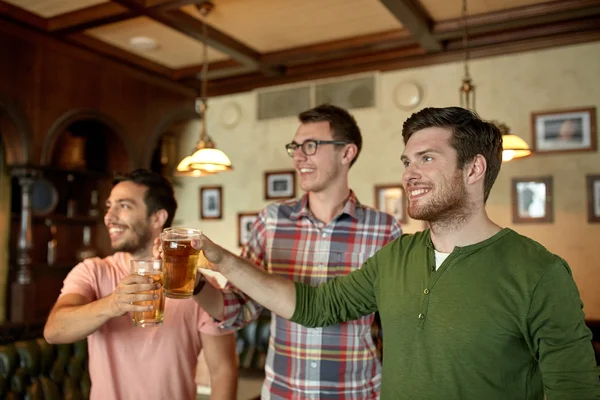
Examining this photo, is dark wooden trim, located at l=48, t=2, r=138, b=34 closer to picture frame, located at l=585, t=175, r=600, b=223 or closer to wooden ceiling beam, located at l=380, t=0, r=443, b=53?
wooden ceiling beam, located at l=380, t=0, r=443, b=53

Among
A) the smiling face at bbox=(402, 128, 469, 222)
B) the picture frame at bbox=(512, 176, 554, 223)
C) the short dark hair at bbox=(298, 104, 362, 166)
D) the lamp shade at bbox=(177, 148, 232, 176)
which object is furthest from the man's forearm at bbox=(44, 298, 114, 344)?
the picture frame at bbox=(512, 176, 554, 223)

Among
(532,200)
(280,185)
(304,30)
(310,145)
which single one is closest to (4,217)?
(280,185)

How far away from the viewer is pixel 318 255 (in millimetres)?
2107

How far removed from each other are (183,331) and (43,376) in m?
1.11

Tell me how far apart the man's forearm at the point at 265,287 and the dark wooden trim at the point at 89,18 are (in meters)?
3.52

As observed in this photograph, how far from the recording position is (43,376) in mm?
2637

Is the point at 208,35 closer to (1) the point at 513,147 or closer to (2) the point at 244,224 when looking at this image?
→ (2) the point at 244,224

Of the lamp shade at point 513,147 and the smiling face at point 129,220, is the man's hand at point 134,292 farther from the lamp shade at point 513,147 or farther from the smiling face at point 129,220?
the lamp shade at point 513,147

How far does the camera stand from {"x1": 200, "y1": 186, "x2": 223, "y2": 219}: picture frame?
6.81 metres

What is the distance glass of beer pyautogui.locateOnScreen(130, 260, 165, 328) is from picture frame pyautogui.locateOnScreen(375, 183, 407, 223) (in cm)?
433

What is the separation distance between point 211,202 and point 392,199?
2.41 metres

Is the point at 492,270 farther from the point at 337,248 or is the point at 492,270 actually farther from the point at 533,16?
the point at 533,16

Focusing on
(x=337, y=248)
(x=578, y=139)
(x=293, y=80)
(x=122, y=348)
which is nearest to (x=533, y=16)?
(x=578, y=139)

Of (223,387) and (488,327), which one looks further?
(223,387)
